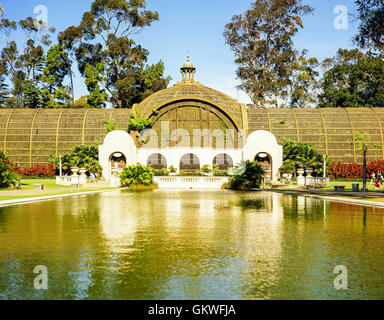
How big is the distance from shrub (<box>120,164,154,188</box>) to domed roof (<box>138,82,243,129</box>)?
1675cm

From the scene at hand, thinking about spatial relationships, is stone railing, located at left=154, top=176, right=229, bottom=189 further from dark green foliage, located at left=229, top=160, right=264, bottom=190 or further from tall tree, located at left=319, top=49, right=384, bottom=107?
tall tree, located at left=319, top=49, right=384, bottom=107

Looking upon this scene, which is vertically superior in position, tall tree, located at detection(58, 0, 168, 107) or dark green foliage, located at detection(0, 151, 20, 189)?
tall tree, located at detection(58, 0, 168, 107)

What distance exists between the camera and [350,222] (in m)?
16.4

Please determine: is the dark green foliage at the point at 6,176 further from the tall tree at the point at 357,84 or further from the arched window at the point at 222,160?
the tall tree at the point at 357,84

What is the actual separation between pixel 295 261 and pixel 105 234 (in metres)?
5.99

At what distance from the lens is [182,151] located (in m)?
54.8

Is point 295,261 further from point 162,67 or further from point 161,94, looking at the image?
point 162,67

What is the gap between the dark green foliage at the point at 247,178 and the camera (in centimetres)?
4125

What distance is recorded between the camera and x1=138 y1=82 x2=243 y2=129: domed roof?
5819 centimetres

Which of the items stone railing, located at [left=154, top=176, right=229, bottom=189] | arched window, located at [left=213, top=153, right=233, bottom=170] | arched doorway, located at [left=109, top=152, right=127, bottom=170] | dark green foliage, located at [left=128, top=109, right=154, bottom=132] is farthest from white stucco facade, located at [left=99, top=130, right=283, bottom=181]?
Result: stone railing, located at [left=154, top=176, right=229, bottom=189]

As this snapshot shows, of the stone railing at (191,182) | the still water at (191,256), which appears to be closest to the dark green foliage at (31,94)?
the stone railing at (191,182)

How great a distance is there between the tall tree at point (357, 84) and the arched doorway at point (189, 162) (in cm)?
3060

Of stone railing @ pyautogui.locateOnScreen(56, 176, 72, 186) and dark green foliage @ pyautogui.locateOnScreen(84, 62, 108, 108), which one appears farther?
dark green foliage @ pyautogui.locateOnScreen(84, 62, 108, 108)
